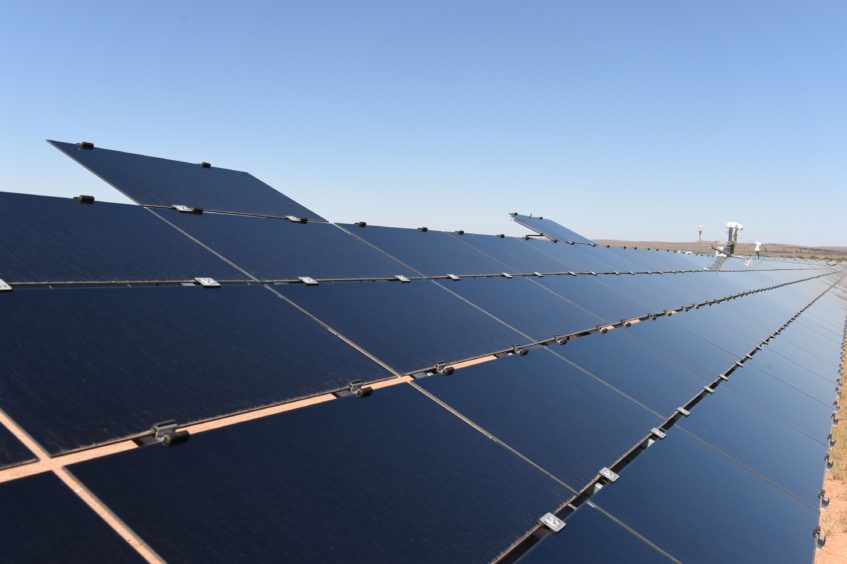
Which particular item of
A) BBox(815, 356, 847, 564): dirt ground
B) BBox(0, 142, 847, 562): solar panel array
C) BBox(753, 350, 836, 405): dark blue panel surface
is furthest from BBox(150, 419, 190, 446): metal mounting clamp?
BBox(753, 350, 836, 405): dark blue panel surface

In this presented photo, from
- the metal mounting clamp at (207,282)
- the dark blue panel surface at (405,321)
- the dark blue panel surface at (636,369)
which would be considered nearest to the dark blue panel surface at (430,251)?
the dark blue panel surface at (405,321)

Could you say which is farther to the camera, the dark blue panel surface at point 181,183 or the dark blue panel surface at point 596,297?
the dark blue panel surface at point 596,297

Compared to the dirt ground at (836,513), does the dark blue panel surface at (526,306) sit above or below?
above

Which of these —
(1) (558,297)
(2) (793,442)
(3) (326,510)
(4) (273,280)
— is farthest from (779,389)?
(3) (326,510)

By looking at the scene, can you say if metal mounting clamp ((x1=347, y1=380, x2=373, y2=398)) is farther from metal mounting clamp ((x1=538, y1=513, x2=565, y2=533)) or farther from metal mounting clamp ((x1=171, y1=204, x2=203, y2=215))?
metal mounting clamp ((x1=171, y1=204, x2=203, y2=215))

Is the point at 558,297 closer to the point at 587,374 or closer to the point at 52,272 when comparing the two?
the point at 587,374

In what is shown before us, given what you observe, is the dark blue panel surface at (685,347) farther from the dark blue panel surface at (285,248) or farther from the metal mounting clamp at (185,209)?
the metal mounting clamp at (185,209)

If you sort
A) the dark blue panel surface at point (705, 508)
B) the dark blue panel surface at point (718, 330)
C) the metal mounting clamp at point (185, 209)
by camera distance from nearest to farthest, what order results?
1. the dark blue panel surface at point (705, 508)
2. the metal mounting clamp at point (185, 209)
3. the dark blue panel surface at point (718, 330)
